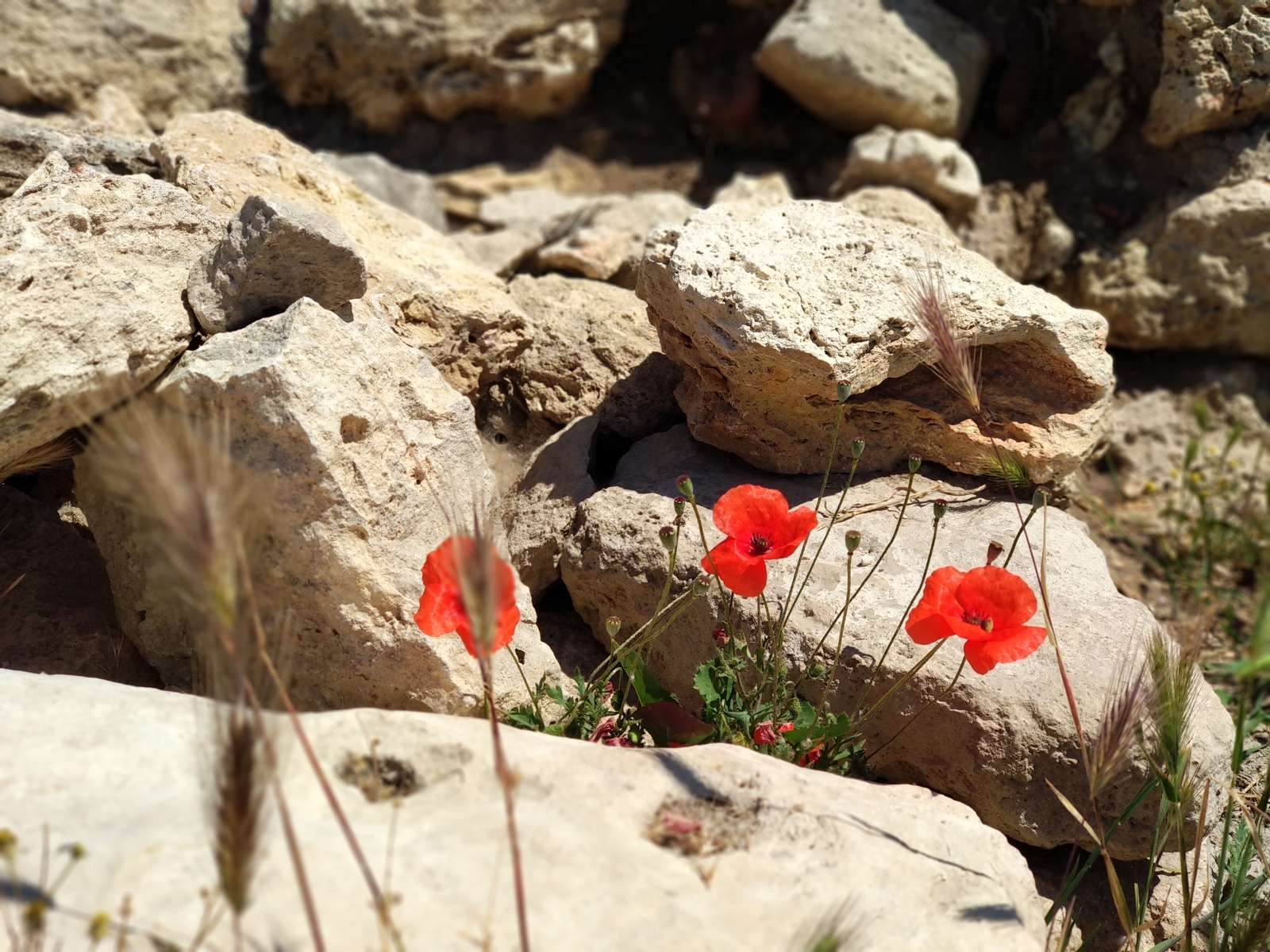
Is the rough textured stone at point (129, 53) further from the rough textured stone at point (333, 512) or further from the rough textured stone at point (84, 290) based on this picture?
the rough textured stone at point (333, 512)

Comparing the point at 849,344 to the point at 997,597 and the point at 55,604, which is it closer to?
the point at 997,597

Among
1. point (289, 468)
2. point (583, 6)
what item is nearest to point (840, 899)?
point (289, 468)

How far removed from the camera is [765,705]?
8.00 ft

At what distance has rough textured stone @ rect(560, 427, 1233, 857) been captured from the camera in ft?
8.03

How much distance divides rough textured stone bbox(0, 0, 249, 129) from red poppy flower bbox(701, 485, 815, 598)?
170 inches

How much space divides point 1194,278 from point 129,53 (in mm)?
5035

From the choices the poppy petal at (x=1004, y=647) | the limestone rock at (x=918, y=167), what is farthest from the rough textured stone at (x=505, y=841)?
the limestone rock at (x=918, y=167)

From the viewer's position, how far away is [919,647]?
8.62ft

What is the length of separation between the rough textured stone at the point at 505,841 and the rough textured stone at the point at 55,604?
627 millimetres

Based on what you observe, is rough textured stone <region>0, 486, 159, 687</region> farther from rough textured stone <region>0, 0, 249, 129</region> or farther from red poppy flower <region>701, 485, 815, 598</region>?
rough textured stone <region>0, 0, 249, 129</region>

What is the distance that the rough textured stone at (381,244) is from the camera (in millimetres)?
3092

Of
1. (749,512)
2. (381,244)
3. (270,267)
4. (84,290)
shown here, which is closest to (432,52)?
(381,244)

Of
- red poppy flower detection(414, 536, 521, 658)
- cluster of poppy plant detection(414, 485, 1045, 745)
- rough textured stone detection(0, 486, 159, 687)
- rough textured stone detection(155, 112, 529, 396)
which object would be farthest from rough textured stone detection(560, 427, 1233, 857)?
rough textured stone detection(0, 486, 159, 687)

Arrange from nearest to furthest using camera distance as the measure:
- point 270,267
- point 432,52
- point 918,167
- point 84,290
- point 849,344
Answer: point 84,290 → point 270,267 → point 849,344 → point 918,167 → point 432,52
